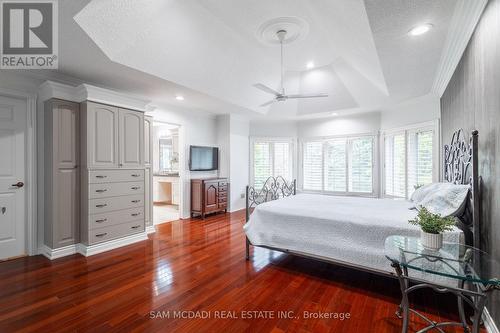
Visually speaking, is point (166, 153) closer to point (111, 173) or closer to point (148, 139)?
point (148, 139)

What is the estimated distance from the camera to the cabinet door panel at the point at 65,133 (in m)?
3.19

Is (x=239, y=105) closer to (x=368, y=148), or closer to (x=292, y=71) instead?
(x=292, y=71)

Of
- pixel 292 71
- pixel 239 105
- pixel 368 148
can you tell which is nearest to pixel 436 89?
pixel 368 148

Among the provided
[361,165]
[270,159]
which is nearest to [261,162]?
[270,159]

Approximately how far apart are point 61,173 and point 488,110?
15.7 ft

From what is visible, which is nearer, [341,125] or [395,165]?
[395,165]

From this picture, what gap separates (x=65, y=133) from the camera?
327 centimetres

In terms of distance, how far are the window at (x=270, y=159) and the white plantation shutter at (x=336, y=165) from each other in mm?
1037

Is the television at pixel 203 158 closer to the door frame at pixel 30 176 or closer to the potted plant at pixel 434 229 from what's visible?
the door frame at pixel 30 176

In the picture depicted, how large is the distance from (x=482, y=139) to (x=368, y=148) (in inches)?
152

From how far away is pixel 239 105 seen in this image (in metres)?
5.02

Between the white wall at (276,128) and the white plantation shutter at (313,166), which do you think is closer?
the white plantation shutter at (313,166)

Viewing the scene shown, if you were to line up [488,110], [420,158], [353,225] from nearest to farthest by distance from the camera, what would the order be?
[488,110]
[353,225]
[420,158]

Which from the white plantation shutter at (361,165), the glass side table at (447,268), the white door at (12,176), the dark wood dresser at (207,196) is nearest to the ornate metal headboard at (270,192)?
the dark wood dresser at (207,196)
